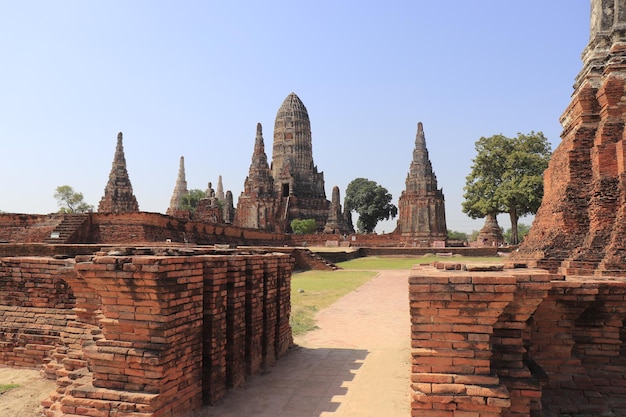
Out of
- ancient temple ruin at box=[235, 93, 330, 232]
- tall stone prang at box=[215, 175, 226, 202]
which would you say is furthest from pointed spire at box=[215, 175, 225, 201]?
ancient temple ruin at box=[235, 93, 330, 232]

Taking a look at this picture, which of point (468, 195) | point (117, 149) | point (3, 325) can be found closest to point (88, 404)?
point (3, 325)

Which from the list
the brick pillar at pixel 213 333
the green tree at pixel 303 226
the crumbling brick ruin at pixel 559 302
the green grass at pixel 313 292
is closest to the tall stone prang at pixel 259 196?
the green tree at pixel 303 226

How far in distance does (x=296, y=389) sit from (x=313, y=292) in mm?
9119

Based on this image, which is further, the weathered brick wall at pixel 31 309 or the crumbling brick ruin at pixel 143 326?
the weathered brick wall at pixel 31 309

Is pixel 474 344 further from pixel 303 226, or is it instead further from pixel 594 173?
pixel 303 226

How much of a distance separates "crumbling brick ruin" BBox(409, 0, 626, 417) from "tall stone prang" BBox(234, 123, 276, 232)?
146 feet

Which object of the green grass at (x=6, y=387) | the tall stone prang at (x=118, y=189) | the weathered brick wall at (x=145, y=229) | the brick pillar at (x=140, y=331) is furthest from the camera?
the tall stone prang at (x=118, y=189)

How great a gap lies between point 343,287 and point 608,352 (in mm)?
11195

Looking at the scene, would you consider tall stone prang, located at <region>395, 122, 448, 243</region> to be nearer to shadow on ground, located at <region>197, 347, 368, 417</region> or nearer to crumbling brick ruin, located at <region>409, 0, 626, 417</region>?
crumbling brick ruin, located at <region>409, 0, 626, 417</region>

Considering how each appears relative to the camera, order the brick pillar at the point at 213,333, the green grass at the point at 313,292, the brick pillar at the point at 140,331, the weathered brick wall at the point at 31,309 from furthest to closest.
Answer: the green grass at the point at 313,292 < the weathered brick wall at the point at 31,309 < the brick pillar at the point at 213,333 < the brick pillar at the point at 140,331

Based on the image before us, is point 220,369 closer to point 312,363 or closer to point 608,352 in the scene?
point 312,363

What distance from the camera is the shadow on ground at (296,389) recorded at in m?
4.55

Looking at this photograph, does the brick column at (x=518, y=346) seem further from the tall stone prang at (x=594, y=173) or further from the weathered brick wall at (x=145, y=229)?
the weathered brick wall at (x=145, y=229)

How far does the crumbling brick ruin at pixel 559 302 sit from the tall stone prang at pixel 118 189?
101 ft
